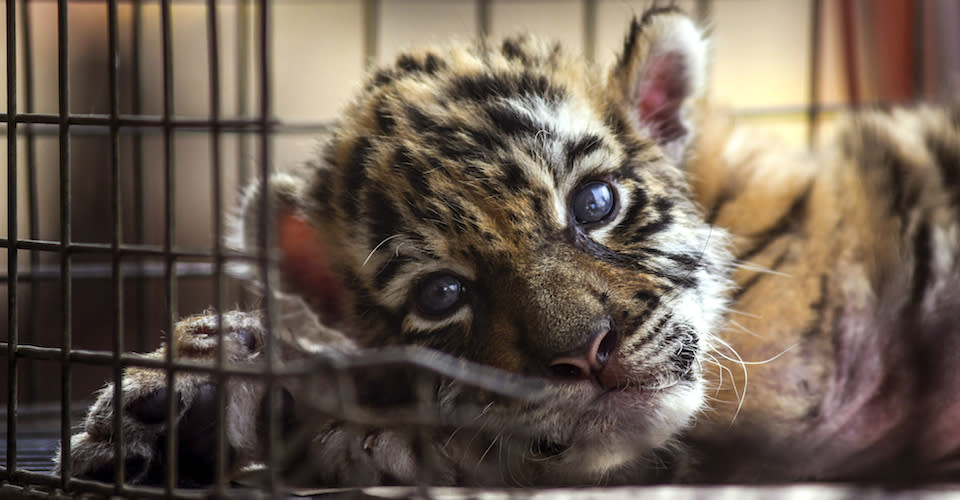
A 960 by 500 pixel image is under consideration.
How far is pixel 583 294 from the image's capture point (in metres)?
1.27

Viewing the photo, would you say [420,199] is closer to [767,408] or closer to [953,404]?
[767,408]

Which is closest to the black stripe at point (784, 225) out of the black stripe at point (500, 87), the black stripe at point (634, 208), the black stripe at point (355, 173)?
the black stripe at point (634, 208)

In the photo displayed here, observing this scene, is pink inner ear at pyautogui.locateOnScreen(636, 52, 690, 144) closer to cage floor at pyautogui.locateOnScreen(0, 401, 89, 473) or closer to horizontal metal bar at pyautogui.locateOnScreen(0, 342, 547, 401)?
horizontal metal bar at pyautogui.locateOnScreen(0, 342, 547, 401)

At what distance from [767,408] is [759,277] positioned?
27 cm

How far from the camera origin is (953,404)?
1.57 m

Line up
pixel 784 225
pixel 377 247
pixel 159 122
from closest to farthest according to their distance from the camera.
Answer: pixel 159 122, pixel 377 247, pixel 784 225

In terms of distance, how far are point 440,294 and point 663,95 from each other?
0.67m

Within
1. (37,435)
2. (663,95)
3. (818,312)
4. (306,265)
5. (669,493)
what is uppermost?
(663,95)

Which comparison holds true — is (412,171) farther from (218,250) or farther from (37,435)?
(37,435)

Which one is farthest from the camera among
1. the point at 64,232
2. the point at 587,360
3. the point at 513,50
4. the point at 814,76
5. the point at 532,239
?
the point at 814,76

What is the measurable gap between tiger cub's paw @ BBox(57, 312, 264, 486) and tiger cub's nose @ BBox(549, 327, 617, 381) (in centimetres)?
45

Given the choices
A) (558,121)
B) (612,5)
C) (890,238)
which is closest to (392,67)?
(558,121)

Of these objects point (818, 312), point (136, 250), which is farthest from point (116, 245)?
point (818, 312)

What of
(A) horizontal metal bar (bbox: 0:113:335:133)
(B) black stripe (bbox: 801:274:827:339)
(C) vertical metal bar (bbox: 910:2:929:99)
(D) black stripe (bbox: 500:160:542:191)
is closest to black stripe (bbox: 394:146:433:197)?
(D) black stripe (bbox: 500:160:542:191)
